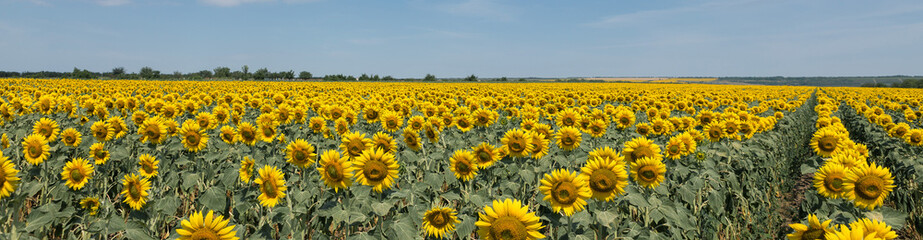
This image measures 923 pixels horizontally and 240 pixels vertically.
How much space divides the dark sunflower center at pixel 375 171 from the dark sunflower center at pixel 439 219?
20.2 inches

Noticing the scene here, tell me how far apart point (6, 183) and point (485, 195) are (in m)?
3.82

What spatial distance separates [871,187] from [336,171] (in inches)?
164

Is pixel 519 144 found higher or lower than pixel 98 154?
higher

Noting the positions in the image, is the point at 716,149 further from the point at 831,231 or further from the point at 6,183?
the point at 6,183

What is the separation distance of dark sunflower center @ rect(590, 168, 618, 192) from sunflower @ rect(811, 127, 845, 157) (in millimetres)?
4202

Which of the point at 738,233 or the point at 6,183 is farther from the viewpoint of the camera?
the point at 738,233

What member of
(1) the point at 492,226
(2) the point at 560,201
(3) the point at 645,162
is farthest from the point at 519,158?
(1) the point at 492,226

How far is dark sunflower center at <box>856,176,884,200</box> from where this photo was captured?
3.33m

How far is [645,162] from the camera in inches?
149

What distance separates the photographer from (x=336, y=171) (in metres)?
3.25

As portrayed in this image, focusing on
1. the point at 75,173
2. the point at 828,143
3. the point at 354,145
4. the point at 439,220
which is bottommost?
the point at 439,220

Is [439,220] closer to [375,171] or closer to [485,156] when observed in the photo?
[375,171]

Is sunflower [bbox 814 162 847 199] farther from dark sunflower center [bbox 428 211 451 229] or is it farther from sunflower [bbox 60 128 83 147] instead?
sunflower [bbox 60 128 83 147]

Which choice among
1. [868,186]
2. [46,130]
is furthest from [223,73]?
[868,186]
